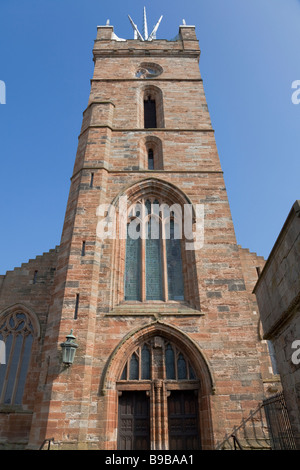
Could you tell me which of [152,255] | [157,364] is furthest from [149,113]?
[157,364]

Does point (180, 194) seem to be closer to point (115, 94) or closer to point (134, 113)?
point (134, 113)

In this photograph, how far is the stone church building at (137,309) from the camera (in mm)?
7680

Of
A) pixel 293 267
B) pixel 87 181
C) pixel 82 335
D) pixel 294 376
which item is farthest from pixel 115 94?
pixel 294 376

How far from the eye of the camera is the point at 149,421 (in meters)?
7.83

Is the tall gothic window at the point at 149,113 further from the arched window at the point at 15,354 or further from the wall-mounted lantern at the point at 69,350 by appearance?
the wall-mounted lantern at the point at 69,350

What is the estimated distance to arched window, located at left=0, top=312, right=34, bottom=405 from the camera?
9992mm

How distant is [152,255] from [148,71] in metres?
11.7

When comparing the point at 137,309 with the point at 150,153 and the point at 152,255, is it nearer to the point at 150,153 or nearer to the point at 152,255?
the point at 152,255

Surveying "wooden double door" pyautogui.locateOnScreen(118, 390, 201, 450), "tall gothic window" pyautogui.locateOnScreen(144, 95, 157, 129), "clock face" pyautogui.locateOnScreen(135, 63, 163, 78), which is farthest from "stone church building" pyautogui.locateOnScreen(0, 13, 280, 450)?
"clock face" pyautogui.locateOnScreen(135, 63, 163, 78)

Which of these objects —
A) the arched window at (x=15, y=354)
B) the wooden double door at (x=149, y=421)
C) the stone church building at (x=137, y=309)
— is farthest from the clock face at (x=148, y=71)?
the wooden double door at (x=149, y=421)

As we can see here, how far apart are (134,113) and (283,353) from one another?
12.0 metres

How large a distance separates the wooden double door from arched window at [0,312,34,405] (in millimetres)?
4035

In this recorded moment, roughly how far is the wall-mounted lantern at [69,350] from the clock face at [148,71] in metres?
14.4

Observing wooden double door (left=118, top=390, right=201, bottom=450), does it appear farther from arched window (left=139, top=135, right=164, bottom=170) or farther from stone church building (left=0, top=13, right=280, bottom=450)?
arched window (left=139, top=135, right=164, bottom=170)
